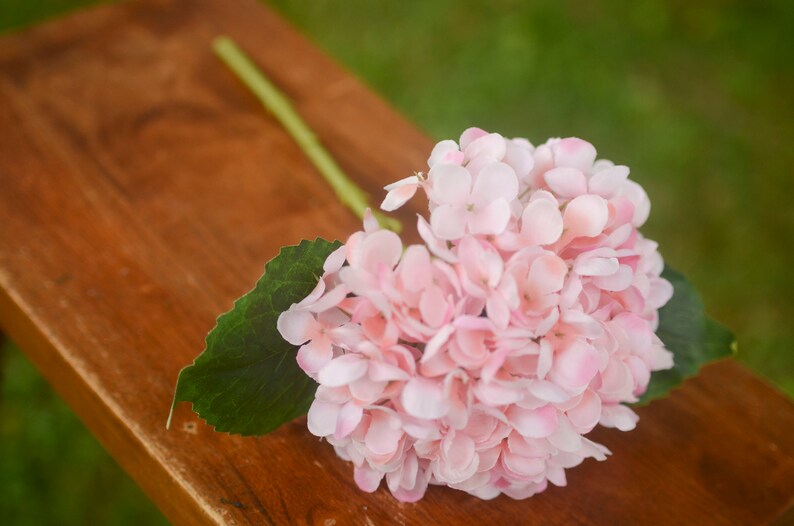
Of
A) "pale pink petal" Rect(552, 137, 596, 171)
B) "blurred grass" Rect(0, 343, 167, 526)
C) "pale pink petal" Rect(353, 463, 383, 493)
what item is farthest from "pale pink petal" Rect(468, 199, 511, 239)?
"blurred grass" Rect(0, 343, 167, 526)

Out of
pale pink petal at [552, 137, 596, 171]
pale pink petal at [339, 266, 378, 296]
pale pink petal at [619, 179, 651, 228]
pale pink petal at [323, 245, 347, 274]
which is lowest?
pale pink petal at [323, 245, 347, 274]

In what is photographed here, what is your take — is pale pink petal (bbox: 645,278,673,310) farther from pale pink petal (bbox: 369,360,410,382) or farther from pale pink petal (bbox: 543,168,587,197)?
pale pink petal (bbox: 369,360,410,382)

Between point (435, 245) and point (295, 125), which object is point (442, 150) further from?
point (295, 125)

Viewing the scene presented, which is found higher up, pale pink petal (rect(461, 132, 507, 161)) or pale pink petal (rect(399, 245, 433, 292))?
pale pink petal (rect(461, 132, 507, 161))

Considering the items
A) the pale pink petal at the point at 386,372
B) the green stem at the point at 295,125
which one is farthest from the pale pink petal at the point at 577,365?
the green stem at the point at 295,125

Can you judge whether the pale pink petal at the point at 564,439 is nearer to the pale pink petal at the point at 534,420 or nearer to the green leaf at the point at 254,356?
the pale pink petal at the point at 534,420

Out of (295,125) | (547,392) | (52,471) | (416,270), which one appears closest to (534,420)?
(547,392)
